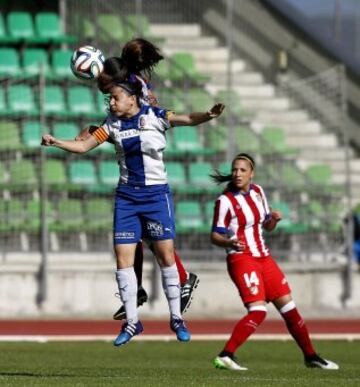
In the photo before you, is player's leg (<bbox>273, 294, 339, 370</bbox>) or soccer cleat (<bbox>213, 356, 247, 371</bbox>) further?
player's leg (<bbox>273, 294, 339, 370</bbox>)

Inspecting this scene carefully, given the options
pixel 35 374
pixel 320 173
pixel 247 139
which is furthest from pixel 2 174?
pixel 35 374

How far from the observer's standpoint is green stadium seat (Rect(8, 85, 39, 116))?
22.2 metres

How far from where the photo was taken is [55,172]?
21.8m

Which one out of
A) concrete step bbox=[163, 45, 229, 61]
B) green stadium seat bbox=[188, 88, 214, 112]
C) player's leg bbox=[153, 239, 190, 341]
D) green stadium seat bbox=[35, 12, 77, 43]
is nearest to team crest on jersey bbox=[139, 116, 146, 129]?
player's leg bbox=[153, 239, 190, 341]

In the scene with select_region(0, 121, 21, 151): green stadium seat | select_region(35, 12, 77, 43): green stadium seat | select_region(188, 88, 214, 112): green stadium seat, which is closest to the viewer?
select_region(0, 121, 21, 151): green stadium seat

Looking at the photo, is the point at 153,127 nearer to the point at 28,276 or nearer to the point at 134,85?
the point at 134,85

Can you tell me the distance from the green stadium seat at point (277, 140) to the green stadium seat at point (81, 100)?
111 inches

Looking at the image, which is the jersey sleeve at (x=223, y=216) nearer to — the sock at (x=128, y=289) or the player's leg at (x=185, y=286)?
the player's leg at (x=185, y=286)

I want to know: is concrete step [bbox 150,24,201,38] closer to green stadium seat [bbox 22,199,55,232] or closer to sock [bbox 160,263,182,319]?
green stadium seat [bbox 22,199,55,232]

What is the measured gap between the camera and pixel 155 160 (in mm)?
11422

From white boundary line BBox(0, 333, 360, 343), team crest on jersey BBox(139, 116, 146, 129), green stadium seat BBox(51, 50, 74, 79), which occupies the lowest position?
white boundary line BBox(0, 333, 360, 343)

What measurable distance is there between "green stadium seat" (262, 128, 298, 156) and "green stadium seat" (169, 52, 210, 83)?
1578mm

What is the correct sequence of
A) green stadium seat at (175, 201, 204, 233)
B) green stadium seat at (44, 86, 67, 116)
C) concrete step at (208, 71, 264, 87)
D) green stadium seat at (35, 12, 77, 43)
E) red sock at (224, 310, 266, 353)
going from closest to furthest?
red sock at (224, 310, 266, 353), green stadium seat at (175, 201, 204, 233), green stadium seat at (44, 86, 67, 116), green stadium seat at (35, 12, 77, 43), concrete step at (208, 71, 264, 87)

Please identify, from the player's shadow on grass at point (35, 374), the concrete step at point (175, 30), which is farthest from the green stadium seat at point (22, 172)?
the player's shadow on grass at point (35, 374)
